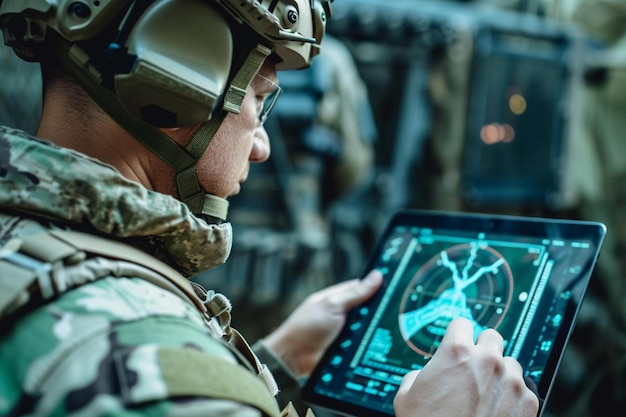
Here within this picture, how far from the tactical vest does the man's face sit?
20cm

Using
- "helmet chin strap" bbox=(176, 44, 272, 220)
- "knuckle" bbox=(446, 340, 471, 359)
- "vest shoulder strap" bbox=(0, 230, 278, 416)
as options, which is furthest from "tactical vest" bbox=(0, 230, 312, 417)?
Answer: "knuckle" bbox=(446, 340, 471, 359)

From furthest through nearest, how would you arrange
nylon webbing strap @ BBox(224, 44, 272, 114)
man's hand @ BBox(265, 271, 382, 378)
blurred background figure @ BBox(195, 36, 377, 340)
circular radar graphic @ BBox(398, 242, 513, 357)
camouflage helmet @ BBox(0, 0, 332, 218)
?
blurred background figure @ BBox(195, 36, 377, 340) → man's hand @ BBox(265, 271, 382, 378) → circular radar graphic @ BBox(398, 242, 513, 357) → nylon webbing strap @ BBox(224, 44, 272, 114) → camouflage helmet @ BBox(0, 0, 332, 218)

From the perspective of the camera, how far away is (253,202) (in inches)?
144

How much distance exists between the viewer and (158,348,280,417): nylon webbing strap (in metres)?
0.73

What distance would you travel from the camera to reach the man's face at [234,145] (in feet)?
3.55

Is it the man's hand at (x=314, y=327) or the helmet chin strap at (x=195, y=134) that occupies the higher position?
the helmet chin strap at (x=195, y=134)

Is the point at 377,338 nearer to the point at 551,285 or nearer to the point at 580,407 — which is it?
the point at 551,285

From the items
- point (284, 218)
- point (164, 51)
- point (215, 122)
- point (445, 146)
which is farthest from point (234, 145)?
point (445, 146)

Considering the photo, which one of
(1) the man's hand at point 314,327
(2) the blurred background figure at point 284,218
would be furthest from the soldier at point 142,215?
(2) the blurred background figure at point 284,218

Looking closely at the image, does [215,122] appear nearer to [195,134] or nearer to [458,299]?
[195,134]

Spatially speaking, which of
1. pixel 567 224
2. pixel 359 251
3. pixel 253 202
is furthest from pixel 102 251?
pixel 359 251

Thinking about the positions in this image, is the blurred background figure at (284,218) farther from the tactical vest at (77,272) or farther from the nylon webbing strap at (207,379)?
the nylon webbing strap at (207,379)

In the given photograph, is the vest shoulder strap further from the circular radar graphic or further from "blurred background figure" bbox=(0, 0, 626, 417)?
"blurred background figure" bbox=(0, 0, 626, 417)

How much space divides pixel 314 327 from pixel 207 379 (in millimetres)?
726
